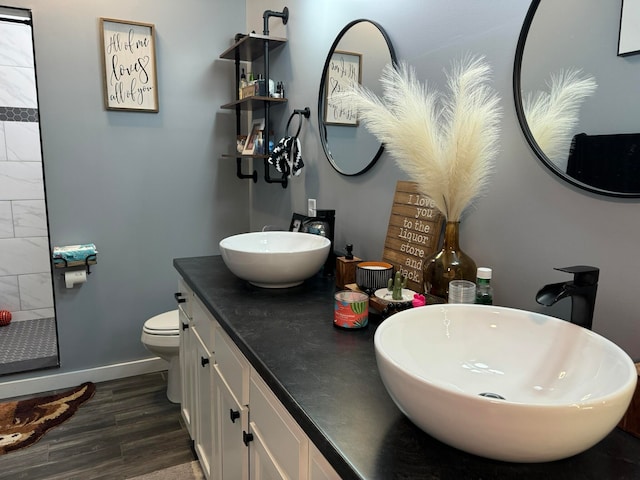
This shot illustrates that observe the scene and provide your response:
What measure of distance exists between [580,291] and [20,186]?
3970 millimetres

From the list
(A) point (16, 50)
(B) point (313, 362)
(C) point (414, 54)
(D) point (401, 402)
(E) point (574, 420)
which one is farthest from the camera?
(A) point (16, 50)

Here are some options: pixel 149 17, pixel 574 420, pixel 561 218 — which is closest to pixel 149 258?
pixel 149 17

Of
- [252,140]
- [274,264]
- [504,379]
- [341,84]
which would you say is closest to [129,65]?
[252,140]

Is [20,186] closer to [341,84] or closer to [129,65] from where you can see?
[129,65]

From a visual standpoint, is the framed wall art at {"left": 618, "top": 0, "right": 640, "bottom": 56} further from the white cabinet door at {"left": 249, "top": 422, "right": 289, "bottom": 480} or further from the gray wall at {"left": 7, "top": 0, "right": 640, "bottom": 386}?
the white cabinet door at {"left": 249, "top": 422, "right": 289, "bottom": 480}

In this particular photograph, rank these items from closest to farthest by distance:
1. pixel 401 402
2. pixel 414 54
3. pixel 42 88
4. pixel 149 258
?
pixel 401 402
pixel 414 54
pixel 42 88
pixel 149 258

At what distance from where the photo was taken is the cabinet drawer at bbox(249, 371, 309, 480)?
2.92 feet

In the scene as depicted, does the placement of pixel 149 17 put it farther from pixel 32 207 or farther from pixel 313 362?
pixel 313 362

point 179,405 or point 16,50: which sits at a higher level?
point 16,50

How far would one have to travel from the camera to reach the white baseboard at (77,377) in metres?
2.64

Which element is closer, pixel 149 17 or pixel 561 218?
pixel 561 218

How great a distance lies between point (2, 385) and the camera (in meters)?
2.61

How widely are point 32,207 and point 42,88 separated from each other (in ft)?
4.92

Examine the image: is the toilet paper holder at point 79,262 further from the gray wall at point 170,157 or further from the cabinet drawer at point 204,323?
the cabinet drawer at point 204,323
